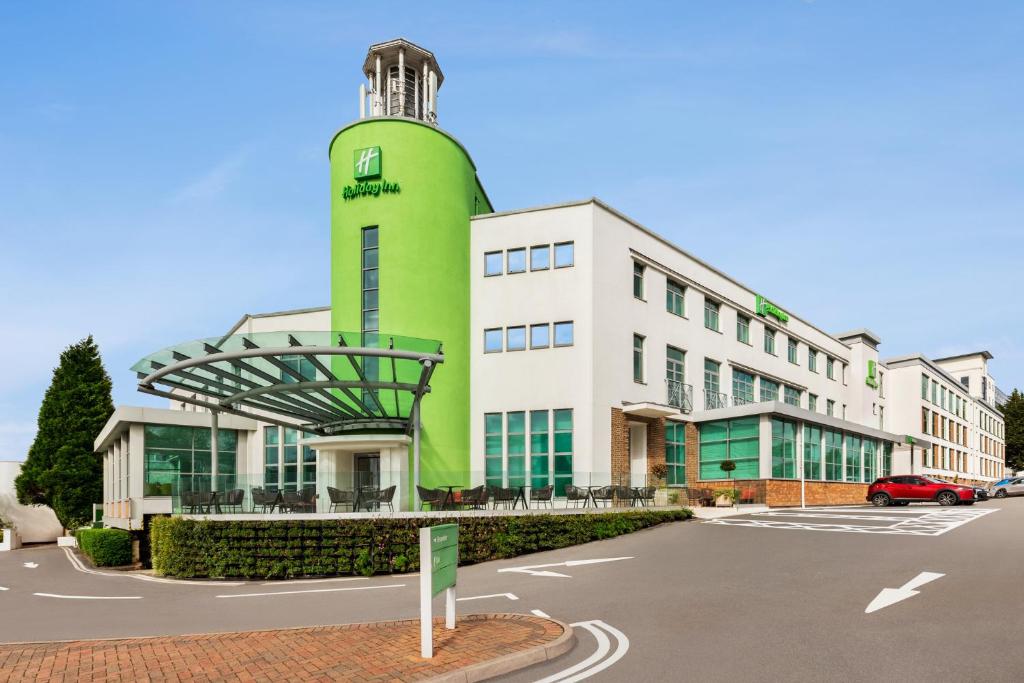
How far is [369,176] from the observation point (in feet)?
102

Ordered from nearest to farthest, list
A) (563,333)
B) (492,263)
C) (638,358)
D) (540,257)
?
(563,333) < (540,257) < (492,263) < (638,358)

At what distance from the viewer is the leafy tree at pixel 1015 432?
96.1 meters

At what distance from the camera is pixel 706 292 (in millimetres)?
39062

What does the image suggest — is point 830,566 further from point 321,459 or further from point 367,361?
point 321,459

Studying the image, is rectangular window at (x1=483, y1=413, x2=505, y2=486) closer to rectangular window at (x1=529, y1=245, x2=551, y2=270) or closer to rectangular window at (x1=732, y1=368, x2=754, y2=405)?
rectangular window at (x1=529, y1=245, x2=551, y2=270)

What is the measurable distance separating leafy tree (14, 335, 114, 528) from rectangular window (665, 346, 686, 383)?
31.9 metres

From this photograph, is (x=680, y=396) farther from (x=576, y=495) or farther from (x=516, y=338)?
(x=576, y=495)

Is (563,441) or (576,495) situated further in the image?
(563,441)

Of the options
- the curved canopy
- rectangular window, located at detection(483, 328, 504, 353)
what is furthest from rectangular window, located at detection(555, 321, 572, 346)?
the curved canopy

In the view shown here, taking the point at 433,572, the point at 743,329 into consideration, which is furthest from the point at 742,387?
the point at 433,572

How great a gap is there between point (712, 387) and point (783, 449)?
17.8 feet

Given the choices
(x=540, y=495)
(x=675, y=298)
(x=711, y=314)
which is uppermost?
(x=675, y=298)

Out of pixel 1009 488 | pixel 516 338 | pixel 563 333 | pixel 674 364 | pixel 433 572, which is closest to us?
pixel 433 572

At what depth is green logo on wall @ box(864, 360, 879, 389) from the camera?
191 feet
